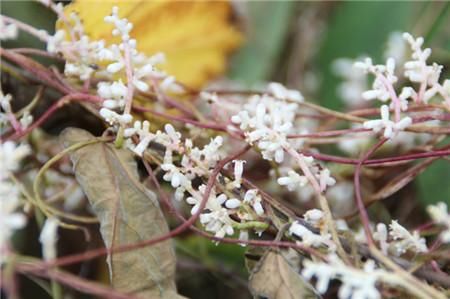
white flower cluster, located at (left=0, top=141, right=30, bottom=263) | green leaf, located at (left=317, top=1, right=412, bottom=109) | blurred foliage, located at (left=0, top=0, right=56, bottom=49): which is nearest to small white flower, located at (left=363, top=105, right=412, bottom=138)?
white flower cluster, located at (left=0, top=141, right=30, bottom=263)

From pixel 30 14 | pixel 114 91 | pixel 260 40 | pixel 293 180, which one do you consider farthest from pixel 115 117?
pixel 260 40

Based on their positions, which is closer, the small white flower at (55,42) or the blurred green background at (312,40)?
the small white flower at (55,42)

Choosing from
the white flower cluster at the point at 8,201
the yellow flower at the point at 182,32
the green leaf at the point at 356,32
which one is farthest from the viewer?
the green leaf at the point at 356,32

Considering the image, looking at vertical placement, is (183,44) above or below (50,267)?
above

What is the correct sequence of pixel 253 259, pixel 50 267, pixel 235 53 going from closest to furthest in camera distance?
pixel 50 267 → pixel 253 259 → pixel 235 53

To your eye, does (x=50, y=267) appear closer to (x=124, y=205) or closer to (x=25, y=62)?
(x=124, y=205)

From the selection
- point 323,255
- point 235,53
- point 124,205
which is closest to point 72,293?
point 124,205

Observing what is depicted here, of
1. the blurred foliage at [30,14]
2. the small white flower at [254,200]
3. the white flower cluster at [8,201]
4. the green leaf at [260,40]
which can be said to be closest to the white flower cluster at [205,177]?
the small white flower at [254,200]

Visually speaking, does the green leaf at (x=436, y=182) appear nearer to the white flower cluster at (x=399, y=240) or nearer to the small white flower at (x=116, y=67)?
the white flower cluster at (x=399, y=240)
